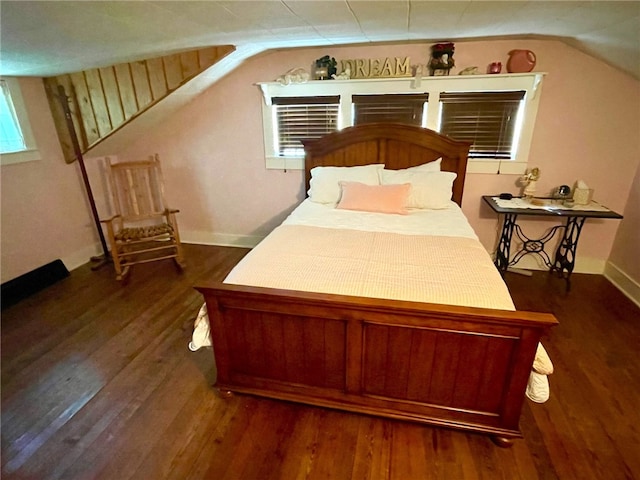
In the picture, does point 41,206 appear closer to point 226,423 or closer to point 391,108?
point 226,423

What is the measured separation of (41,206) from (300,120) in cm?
253

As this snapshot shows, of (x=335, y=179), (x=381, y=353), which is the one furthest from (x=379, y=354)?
(x=335, y=179)

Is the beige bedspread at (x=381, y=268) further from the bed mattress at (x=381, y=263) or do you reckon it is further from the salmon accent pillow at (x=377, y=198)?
the salmon accent pillow at (x=377, y=198)

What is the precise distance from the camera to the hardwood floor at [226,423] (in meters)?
1.45

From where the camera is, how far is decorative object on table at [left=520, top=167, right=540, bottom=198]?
2.90 m

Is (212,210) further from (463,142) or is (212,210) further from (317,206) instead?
(463,142)

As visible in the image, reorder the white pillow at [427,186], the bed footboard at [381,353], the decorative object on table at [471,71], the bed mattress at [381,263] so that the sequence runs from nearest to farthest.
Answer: the bed footboard at [381,353]
the bed mattress at [381,263]
the white pillow at [427,186]
the decorative object on table at [471,71]

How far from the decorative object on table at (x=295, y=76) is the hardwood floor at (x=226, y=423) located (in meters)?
2.25

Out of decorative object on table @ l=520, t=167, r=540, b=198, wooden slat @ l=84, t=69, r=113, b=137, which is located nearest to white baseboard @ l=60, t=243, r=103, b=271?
wooden slat @ l=84, t=69, r=113, b=137

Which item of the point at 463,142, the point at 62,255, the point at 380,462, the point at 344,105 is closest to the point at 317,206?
the point at 344,105

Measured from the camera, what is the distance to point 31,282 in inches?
115

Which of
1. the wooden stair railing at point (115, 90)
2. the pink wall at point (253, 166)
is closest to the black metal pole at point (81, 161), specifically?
the wooden stair railing at point (115, 90)

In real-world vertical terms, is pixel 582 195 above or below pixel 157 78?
below

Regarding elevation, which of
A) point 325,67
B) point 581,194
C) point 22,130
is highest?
point 325,67
